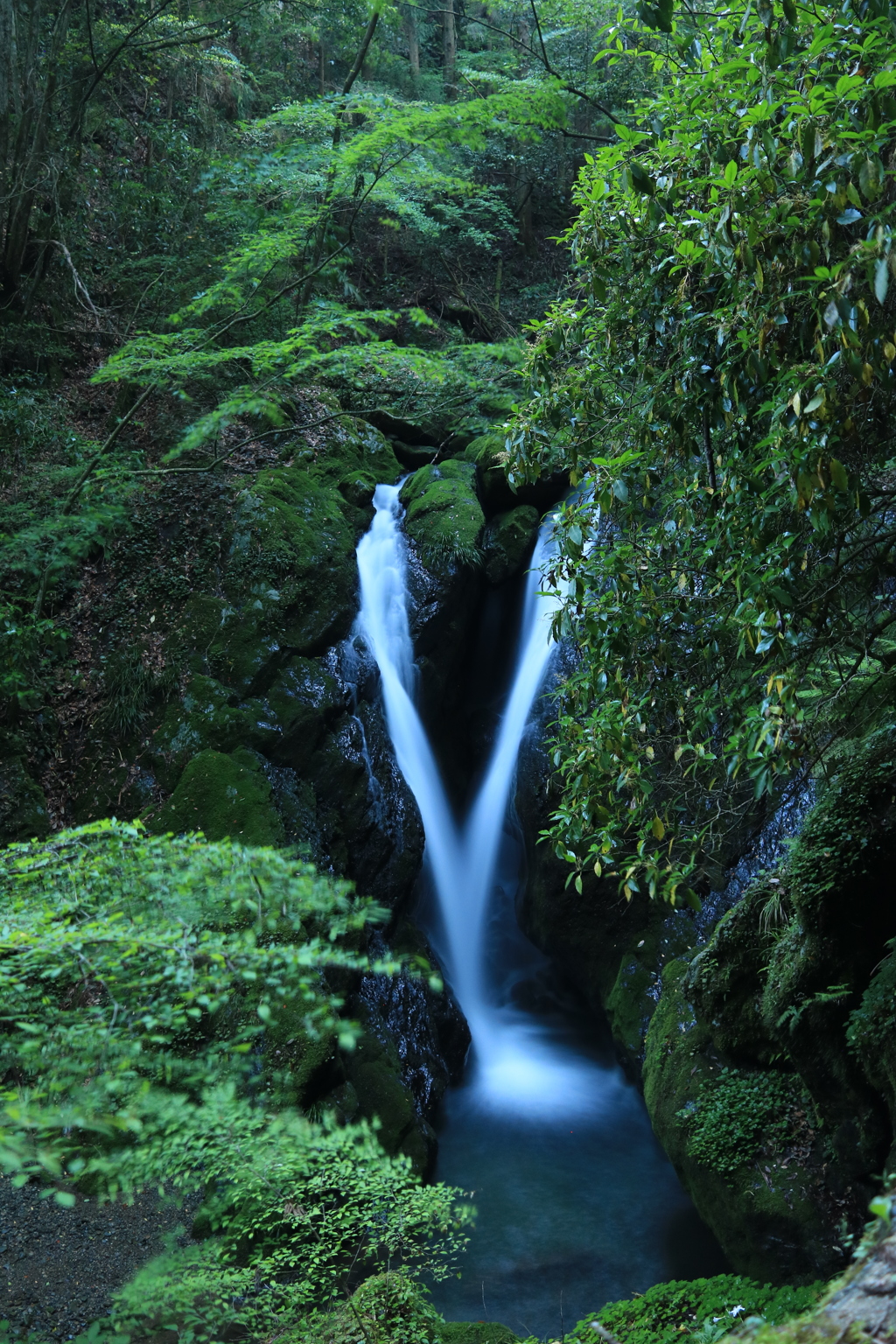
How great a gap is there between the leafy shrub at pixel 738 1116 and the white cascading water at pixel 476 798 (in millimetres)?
2727

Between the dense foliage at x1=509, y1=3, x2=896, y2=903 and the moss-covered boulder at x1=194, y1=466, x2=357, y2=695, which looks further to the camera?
the moss-covered boulder at x1=194, y1=466, x2=357, y2=695

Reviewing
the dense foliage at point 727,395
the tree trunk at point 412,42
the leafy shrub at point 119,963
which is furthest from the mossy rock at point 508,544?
the tree trunk at point 412,42

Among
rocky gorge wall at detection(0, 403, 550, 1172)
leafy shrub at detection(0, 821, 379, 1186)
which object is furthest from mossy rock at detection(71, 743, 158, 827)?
leafy shrub at detection(0, 821, 379, 1186)

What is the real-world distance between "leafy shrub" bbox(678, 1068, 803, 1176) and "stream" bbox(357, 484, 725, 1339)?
98 centimetres

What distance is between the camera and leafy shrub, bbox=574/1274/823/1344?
Answer: 4.44 metres

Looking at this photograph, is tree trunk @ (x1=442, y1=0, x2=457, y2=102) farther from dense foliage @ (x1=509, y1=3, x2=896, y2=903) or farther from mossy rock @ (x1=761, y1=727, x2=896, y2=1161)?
mossy rock @ (x1=761, y1=727, x2=896, y2=1161)

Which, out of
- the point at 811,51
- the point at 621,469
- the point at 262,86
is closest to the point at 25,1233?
the point at 621,469

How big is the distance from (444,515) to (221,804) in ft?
17.2

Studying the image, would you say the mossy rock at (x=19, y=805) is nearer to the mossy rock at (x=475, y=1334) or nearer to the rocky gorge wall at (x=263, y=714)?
the rocky gorge wall at (x=263, y=714)

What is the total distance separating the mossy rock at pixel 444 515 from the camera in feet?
35.7

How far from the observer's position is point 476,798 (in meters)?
11.0

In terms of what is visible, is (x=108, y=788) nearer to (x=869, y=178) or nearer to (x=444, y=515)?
(x=444, y=515)

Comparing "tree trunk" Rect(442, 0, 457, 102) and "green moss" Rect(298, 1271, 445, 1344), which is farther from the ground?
"tree trunk" Rect(442, 0, 457, 102)

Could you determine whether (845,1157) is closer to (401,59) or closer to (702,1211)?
(702,1211)
